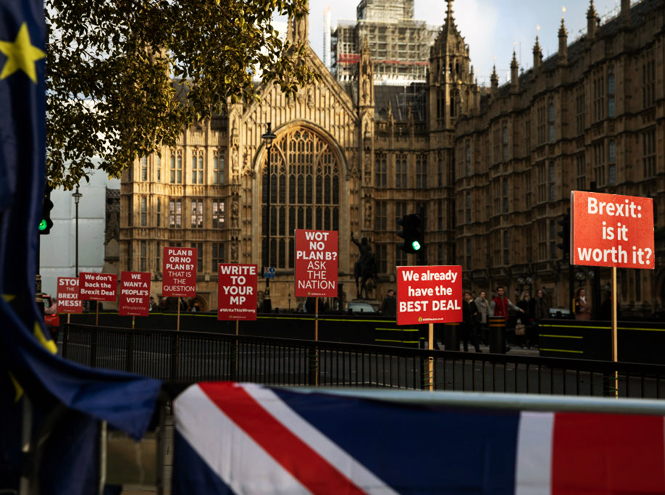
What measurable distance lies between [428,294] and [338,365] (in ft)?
8.01

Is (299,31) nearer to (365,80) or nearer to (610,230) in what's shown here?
(365,80)

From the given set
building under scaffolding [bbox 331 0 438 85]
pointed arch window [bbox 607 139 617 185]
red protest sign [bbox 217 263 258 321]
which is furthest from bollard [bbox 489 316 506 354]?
building under scaffolding [bbox 331 0 438 85]

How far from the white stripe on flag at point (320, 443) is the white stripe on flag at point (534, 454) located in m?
0.39

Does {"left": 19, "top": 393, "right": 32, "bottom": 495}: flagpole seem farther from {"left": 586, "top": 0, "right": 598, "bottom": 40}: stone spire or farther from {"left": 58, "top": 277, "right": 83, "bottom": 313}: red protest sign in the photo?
{"left": 586, "top": 0, "right": 598, "bottom": 40}: stone spire

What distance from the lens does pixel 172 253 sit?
58.9 feet

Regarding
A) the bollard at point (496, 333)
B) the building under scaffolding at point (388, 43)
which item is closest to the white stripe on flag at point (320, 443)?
the bollard at point (496, 333)

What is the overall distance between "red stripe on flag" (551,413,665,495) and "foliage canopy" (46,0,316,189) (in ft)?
30.3

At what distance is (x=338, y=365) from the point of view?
8008 mm

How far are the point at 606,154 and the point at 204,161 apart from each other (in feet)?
87.2

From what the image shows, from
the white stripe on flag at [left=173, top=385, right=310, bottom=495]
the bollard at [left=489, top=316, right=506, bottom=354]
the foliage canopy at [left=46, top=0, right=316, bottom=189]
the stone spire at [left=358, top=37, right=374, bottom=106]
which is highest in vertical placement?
→ the stone spire at [left=358, top=37, right=374, bottom=106]

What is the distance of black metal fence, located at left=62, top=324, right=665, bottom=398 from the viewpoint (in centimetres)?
558

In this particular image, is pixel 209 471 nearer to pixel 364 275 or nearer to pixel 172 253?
pixel 172 253

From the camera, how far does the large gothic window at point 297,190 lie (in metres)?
52.6

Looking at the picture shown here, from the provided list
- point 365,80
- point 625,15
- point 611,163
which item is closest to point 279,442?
point 611,163
